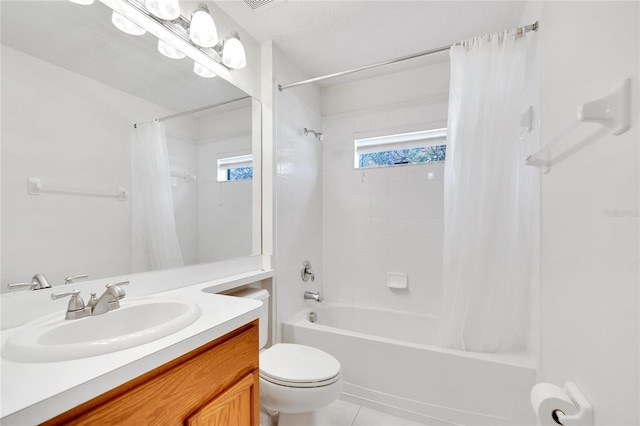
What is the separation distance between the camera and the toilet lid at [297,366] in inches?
49.9

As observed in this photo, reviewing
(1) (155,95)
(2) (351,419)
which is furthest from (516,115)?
(2) (351,419)

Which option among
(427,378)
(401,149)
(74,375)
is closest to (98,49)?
(74,375)

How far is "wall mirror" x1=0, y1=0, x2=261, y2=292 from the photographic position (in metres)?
0.89

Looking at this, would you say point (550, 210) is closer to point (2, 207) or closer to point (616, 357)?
point (616, 357)

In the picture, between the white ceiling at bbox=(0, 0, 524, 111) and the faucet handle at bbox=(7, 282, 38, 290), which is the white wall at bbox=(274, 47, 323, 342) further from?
the faucet handle at bbox=(7, 282, 38, 290)

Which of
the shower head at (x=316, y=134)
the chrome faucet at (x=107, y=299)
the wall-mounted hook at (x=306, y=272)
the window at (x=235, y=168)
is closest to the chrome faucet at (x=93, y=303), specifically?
the chrome faucet at (x=107, y=299)

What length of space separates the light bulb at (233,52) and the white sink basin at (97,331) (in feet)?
4.38

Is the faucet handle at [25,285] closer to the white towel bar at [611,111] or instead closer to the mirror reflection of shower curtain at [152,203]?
the mirror reflection of shower curtain at [152,203]

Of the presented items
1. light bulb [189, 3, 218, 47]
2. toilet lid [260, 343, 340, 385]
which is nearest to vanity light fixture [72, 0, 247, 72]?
light bulb [189, 3, 218, 47]

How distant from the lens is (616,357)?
65 cm

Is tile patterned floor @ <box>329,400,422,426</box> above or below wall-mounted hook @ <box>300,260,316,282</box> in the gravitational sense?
below

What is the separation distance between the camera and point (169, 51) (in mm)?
1392

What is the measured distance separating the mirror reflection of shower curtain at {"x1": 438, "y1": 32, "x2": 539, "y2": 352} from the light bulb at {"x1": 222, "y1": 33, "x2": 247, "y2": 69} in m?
1.32

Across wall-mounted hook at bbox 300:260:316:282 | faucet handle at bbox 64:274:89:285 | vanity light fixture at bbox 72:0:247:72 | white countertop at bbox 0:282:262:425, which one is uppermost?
vanity light fixture at bbox 72:0:247:72
